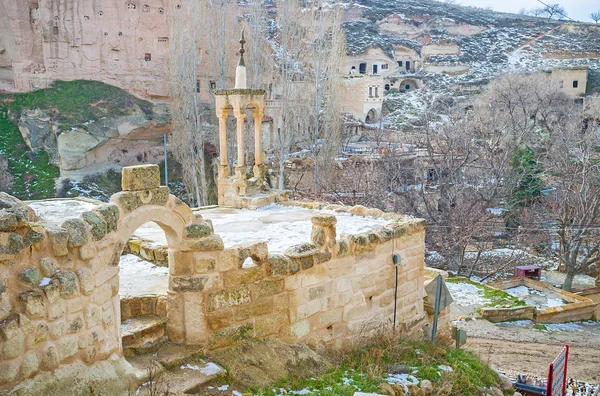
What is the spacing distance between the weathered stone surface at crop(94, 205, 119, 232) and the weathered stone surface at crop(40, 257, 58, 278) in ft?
1.74

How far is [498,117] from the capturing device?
29.0 meters

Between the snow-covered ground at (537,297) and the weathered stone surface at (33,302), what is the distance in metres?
13.6

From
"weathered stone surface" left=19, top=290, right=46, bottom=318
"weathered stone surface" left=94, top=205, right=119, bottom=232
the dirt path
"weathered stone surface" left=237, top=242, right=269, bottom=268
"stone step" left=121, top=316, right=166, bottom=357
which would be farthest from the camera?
the dirt path

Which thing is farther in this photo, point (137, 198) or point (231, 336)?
point (231, 336)

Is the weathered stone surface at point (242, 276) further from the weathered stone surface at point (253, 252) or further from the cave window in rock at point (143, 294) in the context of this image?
the cave window in rock at point (143, 294)

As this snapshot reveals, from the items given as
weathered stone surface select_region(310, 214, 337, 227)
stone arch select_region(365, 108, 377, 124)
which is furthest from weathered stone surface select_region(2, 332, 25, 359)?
stone arch select_region(365, 108, 377, 124)

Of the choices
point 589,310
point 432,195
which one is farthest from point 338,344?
point 432,195

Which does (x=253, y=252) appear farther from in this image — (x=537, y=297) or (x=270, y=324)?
(x=537, y=297)

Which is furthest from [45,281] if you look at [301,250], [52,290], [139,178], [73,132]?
[73,132]

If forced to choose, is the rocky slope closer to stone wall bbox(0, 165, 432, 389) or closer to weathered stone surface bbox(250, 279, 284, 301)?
stone wall bbox(0, 165, 432, 389)

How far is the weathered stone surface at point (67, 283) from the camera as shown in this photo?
3951 millimetres

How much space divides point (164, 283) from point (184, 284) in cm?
125

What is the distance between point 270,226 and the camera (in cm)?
909

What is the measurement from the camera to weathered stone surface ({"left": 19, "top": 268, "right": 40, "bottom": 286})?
3.73 meters
